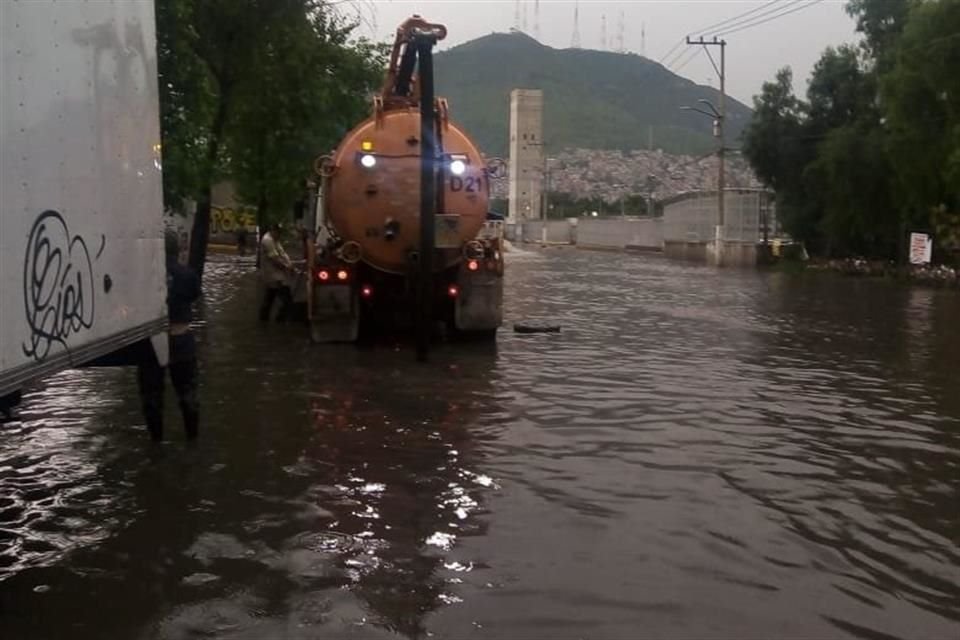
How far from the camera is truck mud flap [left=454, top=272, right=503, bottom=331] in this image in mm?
15875

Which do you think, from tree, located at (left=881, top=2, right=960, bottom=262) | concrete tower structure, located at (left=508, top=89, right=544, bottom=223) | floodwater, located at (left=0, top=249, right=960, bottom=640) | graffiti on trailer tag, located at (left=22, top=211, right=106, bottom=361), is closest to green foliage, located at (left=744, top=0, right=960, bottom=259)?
tree, located at (left=881, top=2, right=960, bottom=262)

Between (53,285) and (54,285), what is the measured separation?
16 mm

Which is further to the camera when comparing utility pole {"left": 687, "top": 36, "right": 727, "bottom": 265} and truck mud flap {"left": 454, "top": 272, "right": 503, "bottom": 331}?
utility pole {"left": 687, "top": 36, "right": 727, "bottom": 265}

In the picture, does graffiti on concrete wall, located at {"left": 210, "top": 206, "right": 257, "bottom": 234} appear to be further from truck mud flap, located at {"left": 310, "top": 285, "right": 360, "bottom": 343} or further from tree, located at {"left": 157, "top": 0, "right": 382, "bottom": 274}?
truck mud flap, located at {"left": 310, "top": 285, "right": 360, "bottom": 343}

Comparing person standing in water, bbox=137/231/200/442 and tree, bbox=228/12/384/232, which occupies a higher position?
tree, bbox=228/12/384/232

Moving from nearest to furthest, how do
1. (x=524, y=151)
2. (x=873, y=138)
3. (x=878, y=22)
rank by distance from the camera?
(x=873, y=138) < (x=878, y=22) < (x=524, y=151)

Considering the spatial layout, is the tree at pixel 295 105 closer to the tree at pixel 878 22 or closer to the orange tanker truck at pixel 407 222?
the orange tanker truck at pixel 407 222

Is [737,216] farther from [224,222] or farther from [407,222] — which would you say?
[407,222]

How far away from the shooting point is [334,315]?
15875 millimetres

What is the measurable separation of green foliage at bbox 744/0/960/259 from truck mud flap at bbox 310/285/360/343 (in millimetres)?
26018

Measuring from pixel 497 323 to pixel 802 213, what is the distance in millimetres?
42454

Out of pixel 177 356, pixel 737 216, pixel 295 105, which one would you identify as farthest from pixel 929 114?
pixel 177 356

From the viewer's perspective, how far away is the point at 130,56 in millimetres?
7043

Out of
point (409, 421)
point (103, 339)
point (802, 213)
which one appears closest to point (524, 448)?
point (409, 421)
